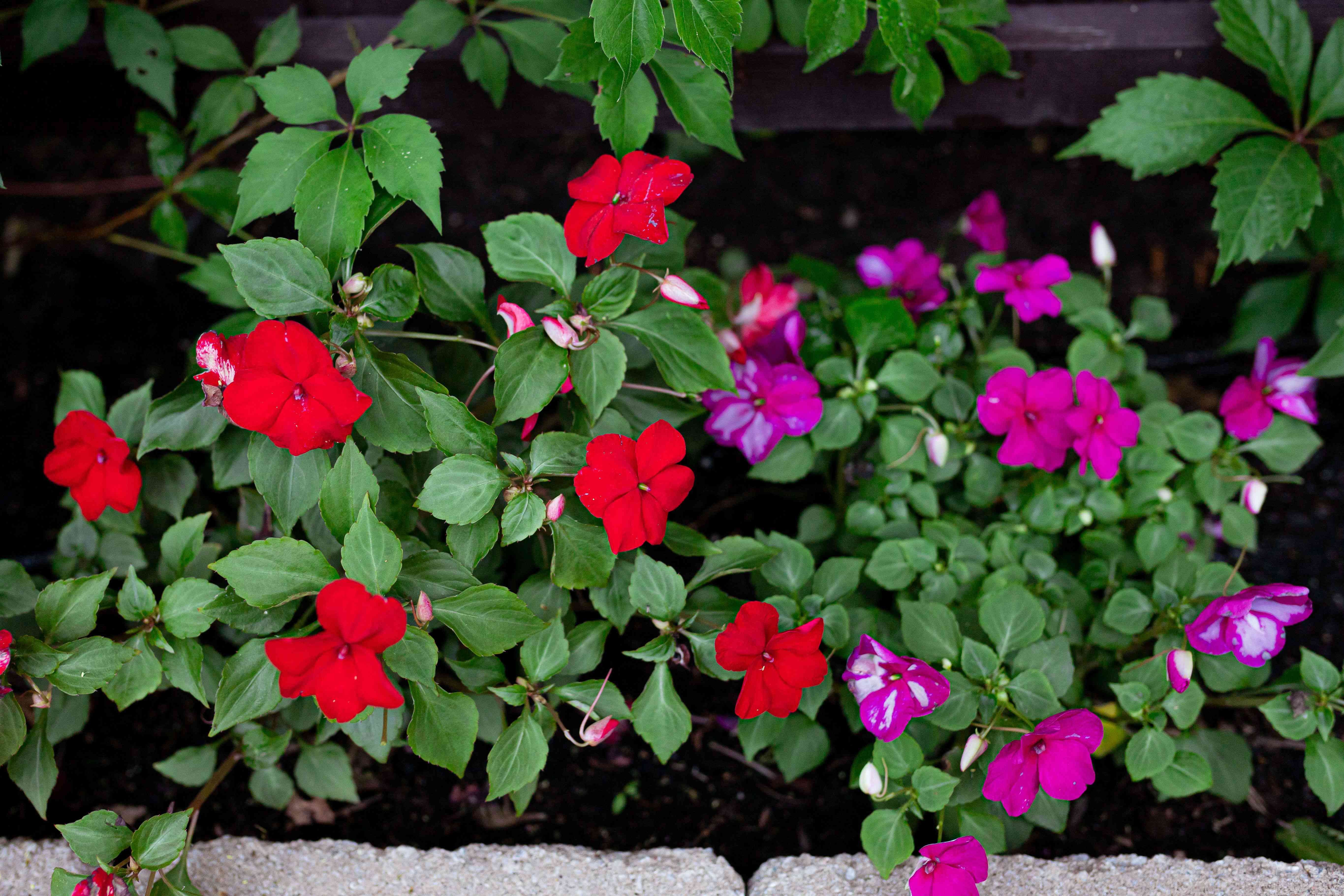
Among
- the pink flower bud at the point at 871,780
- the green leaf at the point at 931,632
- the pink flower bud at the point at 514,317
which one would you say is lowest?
the pink flower bud at the point at 871,780

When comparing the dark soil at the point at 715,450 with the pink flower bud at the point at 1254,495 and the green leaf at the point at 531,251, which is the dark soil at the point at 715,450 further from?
the green leaf at the point at 531,251

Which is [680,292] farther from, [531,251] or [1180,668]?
[1180,668]

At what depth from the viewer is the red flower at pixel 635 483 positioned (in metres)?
1.13

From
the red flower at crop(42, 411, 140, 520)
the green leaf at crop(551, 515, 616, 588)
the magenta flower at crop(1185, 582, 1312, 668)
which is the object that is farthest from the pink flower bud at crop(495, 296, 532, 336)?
the magenta flower at crop(1185, 582, 1312, 668)

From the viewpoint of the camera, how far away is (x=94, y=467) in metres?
1.34

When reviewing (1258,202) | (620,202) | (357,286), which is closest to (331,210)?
(357,286)

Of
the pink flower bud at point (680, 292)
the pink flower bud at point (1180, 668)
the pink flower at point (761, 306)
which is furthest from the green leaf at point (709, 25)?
the pink flower bud at point (1180, 668)

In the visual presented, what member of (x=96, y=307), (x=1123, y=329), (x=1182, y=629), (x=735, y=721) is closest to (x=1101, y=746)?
(x=1182, y=629)

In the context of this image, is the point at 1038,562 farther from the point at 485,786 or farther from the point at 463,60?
the point at 463,60

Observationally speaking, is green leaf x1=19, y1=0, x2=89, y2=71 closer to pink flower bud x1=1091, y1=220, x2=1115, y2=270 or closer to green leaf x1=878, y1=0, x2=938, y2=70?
green leaf x1=878, y1=0, x2=938, y2=70

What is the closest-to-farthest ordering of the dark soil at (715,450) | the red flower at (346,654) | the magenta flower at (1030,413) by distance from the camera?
the red flower at (346,654)
the magenta flower at (1030,413)
the dark soil at (715,450)

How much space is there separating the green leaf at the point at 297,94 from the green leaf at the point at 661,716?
2.87ft

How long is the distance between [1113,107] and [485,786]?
5.37 feet

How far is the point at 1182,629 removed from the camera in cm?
145
